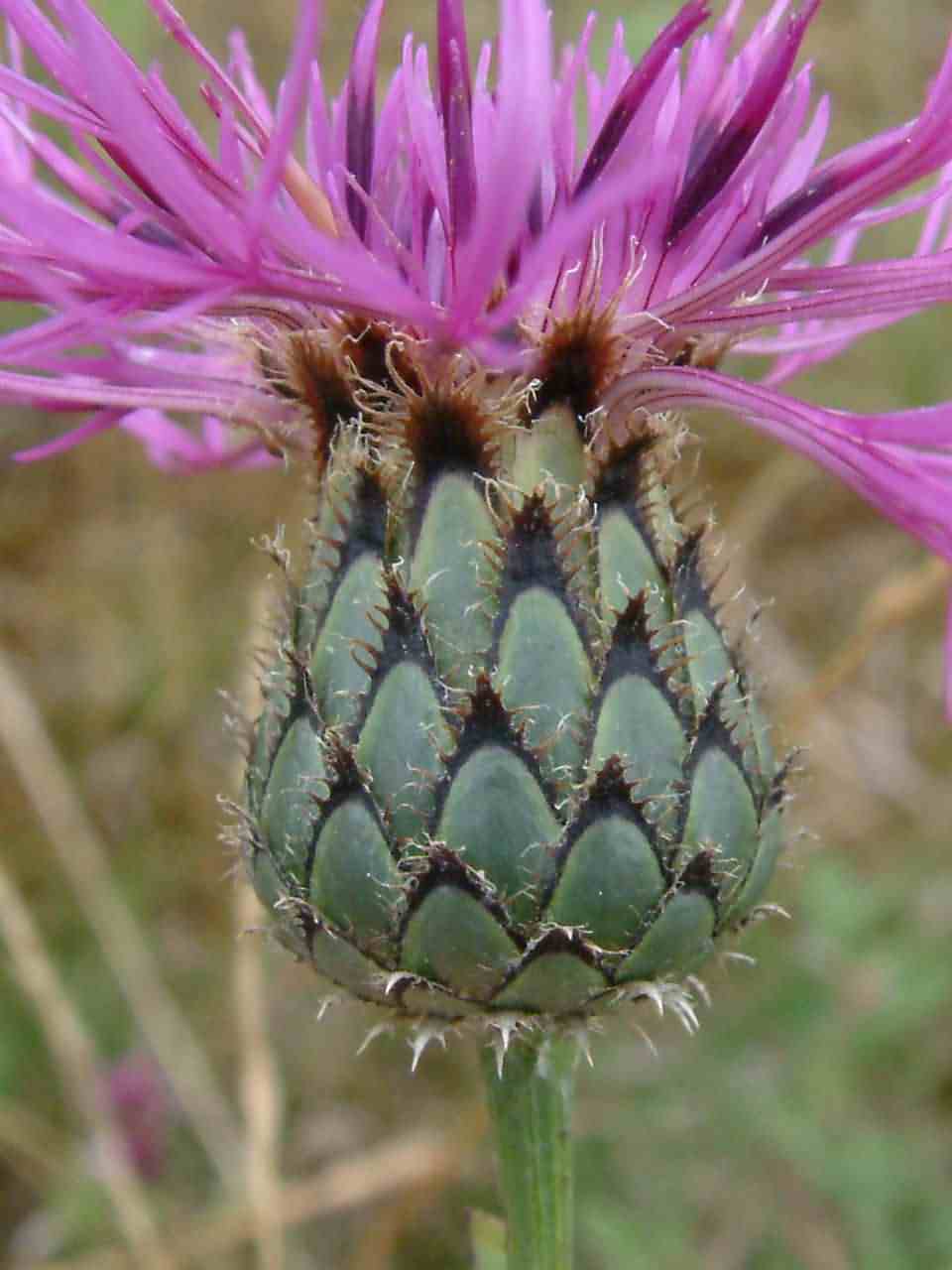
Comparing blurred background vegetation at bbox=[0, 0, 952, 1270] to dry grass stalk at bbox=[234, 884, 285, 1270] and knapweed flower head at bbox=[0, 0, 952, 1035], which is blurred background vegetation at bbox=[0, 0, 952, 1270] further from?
knapweed flower head at bbox=[0, 0, 952, 1035]

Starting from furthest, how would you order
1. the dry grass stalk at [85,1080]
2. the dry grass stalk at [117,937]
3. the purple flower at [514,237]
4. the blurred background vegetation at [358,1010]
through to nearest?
the dry grass stalk at [117,937], the blurred background vegetation at [358,1010], the dry grass stalk at [85,1080], the purple flower at [514,237]

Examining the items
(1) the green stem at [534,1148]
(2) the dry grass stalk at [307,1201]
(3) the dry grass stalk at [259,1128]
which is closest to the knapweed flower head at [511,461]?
(1) the green stem at [534,1148]

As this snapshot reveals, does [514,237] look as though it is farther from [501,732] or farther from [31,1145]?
[31,1145]

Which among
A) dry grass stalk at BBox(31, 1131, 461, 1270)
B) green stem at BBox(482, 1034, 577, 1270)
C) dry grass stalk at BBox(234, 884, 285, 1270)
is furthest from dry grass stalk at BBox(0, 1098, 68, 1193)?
green stem at BBox(482, 1034, 577, 1270)

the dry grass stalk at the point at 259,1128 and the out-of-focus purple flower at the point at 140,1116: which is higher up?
the out-of-focus purple flower at the point at 140,1116

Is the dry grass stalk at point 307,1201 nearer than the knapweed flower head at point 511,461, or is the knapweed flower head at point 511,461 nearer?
the knapweed flower head at point 511,461

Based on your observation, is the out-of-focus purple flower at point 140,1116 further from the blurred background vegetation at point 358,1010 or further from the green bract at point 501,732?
the green bract at point 501,732

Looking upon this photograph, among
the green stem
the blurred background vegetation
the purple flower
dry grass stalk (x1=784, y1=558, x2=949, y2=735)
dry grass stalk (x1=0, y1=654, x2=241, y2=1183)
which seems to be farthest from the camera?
dry grass stalk (x1=0, y1=654, x2=241, y2=1183)

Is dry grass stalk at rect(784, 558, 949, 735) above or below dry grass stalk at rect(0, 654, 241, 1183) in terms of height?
below
